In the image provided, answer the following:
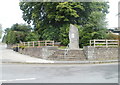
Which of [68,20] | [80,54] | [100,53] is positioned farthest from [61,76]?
[68,20]

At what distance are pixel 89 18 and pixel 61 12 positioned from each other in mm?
5629

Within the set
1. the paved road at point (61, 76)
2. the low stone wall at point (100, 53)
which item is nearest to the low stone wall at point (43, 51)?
the low stone wall at point (100, 53)

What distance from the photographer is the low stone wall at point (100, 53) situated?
56.9 ft

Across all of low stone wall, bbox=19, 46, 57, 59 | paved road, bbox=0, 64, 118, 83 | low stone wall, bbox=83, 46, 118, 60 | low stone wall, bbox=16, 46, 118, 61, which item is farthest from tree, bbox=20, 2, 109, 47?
paved road, bbox=0, 64, 118, 83

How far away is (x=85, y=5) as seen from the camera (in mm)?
25750

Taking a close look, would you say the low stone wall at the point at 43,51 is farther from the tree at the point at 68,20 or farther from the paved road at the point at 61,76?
the paved road at the point at 61,76

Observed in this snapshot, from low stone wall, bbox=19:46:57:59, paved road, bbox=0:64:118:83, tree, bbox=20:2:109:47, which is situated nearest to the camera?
paved road, bbox=0:64:118:83

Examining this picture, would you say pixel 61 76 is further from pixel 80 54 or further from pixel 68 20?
pixel 68 20

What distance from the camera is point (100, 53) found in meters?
→ 17.8

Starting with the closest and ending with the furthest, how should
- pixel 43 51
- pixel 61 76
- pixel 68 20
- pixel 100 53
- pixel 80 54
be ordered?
pixel 61 76, pixel 100 53, pixel 80 54, pixel 43 51, pixel 68 20

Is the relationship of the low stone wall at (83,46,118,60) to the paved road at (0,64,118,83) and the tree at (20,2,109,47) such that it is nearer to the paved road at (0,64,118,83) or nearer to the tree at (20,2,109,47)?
the tree at (20,2,109,47)

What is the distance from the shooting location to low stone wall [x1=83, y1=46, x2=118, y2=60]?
17328 mm

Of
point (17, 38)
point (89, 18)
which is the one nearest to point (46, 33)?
point (89, 18)

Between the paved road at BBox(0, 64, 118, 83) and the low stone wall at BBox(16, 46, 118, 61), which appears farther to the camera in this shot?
the low stone wall at BBox(16, 46, 118, 61)
